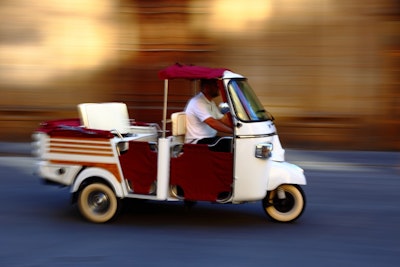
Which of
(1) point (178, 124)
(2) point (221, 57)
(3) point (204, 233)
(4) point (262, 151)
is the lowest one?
(3) point (204, 233)

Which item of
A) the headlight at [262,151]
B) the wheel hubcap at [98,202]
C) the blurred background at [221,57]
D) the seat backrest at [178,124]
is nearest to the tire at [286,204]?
the headlight at [262,151]

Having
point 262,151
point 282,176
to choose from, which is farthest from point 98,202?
point 282,176

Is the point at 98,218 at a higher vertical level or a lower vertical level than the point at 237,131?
lower

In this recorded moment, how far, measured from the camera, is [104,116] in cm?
711

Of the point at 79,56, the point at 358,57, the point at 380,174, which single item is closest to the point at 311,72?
the point at 358,57

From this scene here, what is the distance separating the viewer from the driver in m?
6.47

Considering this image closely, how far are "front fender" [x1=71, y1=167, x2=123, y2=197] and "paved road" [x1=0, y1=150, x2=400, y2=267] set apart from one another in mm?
415

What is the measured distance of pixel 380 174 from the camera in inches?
395

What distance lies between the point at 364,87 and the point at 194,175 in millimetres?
6756

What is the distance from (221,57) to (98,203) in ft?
21.2

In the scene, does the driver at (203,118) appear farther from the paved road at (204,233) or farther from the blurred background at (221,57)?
the blurred background at (221,57)

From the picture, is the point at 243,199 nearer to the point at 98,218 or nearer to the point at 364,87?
the point at 98,218

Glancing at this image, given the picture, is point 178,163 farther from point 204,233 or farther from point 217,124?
point 204,233

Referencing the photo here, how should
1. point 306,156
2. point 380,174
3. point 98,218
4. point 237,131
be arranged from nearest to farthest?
1. point 237,131
2. point 98,218
3. point 380,174
4. point 306,156
